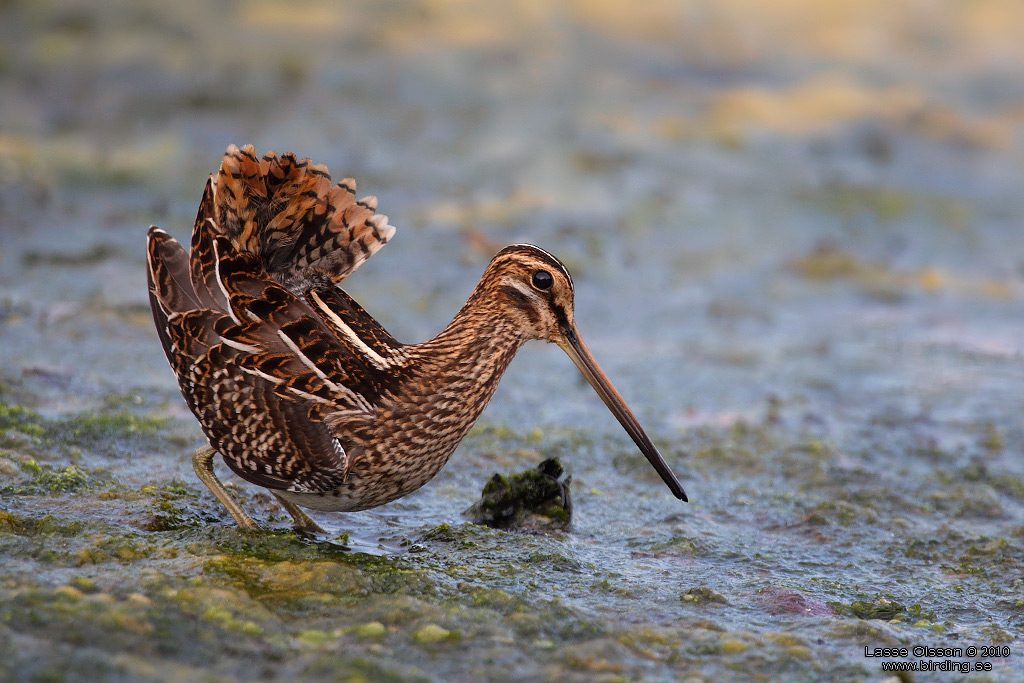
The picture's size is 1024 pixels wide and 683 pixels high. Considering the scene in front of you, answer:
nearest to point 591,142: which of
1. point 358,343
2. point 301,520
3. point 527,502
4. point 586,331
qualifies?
point 586,331

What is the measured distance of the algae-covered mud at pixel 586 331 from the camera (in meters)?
3.60

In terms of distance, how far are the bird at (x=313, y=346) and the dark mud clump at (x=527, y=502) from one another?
1.20 ft

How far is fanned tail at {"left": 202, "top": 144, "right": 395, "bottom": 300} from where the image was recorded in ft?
14.0

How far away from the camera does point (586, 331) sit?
791 centimetres

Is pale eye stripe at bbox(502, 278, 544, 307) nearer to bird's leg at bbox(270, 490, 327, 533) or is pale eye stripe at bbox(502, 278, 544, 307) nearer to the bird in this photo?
the bird

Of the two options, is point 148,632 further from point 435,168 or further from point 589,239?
point 435,168

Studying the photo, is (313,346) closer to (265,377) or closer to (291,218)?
(265,377)

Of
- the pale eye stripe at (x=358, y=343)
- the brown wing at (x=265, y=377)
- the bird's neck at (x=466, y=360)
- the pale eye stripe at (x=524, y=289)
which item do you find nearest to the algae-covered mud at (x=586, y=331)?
the brown wing at (x=265, y=377)

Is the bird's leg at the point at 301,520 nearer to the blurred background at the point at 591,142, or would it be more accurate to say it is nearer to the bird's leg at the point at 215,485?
the bird's leg at the point at 215,485

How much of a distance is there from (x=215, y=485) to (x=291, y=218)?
3.74 feet

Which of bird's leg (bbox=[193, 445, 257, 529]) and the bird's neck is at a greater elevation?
the bird's neck

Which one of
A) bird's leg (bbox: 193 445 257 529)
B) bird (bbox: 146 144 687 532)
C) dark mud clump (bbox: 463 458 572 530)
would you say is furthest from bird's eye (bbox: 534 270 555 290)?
bird's leg (bbox: 193 445 257 529)

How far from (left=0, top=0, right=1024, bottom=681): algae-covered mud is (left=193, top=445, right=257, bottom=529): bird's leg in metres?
0.07

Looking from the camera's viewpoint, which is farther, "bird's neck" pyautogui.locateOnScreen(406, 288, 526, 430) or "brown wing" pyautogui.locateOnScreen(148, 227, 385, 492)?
"bird's neck" pyautogui.locateOnScreen(406, 288, 526, 430)
